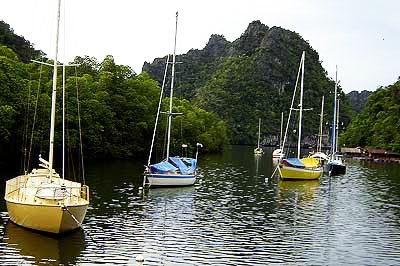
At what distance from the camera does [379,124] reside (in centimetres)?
13800

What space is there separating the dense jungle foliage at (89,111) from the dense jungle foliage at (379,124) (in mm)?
48210

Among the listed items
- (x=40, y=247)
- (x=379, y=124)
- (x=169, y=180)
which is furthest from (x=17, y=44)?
(x=379, y=124)

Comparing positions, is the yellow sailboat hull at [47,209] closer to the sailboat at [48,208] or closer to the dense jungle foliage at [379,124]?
the sailboat at [48,208]

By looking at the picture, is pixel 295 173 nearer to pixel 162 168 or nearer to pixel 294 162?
pixel 294 162

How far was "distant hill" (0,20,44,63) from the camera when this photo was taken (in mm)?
98794

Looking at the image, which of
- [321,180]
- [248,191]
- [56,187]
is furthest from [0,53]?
[56,187]

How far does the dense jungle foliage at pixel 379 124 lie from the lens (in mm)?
129875

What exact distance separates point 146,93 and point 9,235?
70832 mm

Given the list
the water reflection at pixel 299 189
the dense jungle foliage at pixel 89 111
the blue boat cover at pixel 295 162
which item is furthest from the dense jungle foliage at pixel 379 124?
the water reflection at pixel 299 189

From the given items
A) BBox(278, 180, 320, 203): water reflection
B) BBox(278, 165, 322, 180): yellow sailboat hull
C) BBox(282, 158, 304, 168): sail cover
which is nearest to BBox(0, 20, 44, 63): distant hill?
BBox(282, 158, 304, 168): sail cover

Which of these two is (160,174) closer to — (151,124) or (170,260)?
(170,260)

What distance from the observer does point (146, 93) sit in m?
93.0

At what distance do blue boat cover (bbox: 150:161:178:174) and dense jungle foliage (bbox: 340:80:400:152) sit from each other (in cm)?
9053

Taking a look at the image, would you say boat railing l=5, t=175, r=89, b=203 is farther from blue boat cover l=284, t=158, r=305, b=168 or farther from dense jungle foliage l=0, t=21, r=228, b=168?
blue boat cover l=284, t=158, r=305, b=168
